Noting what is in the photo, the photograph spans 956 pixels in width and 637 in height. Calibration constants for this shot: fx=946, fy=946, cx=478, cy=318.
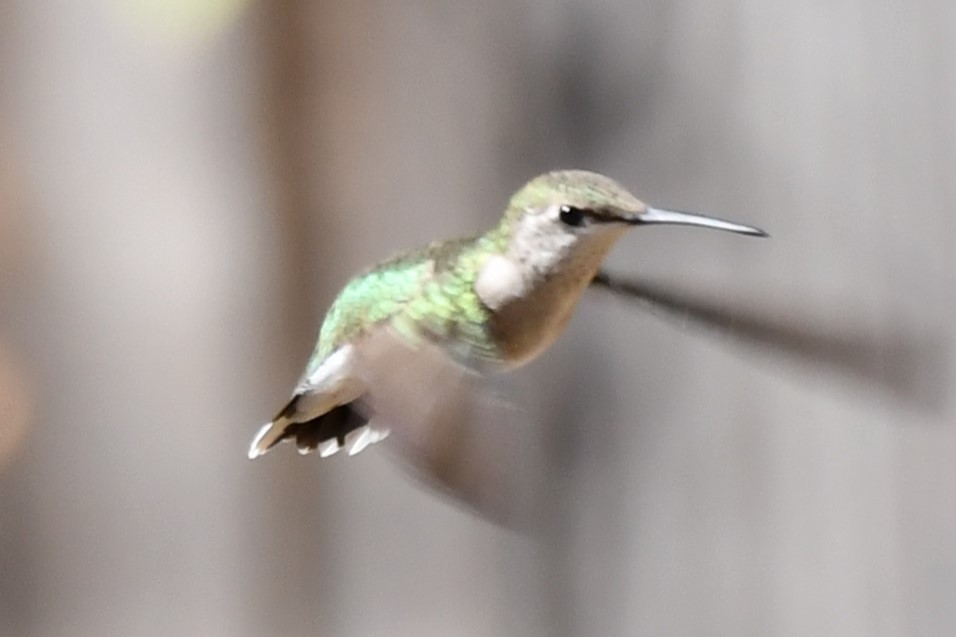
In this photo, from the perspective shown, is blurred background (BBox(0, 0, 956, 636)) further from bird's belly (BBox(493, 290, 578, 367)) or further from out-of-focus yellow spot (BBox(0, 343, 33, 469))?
bird's belly (BBox(493, 290, 578, 367))

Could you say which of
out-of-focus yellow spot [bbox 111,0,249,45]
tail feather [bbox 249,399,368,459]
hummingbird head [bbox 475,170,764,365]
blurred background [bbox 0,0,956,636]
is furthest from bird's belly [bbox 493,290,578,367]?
out-of-focus yellow spot [bbox 111,0,249,45]

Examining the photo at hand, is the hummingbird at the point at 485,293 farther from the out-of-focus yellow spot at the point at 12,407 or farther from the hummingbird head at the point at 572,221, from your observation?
the out-of-focus yellow spot at the point at 12,407

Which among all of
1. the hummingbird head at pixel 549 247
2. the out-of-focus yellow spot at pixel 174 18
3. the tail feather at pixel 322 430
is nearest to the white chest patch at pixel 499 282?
the hummingbird head at pixel 549 247

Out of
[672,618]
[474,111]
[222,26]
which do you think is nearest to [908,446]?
[672,618]

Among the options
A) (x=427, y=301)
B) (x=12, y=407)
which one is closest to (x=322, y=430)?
(x=427, y=301)

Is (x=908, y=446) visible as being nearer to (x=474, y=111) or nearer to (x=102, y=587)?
(x=474, y=111)

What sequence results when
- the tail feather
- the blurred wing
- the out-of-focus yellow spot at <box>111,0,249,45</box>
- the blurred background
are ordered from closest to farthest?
the blurred wing, the tail feather, the blurred background, the out-of-focus yellow spot at <box>111,0,249,45</box>

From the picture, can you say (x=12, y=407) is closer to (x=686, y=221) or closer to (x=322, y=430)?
(x=322, y=430)
